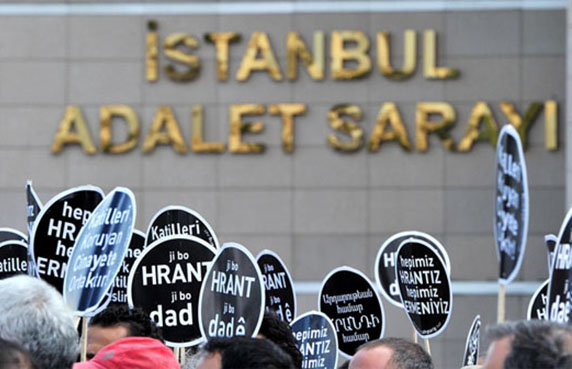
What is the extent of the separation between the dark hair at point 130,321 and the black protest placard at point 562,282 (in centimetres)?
147

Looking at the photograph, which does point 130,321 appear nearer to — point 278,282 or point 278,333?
point 278,333

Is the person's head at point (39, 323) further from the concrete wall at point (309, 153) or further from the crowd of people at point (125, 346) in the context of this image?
the concrete wall at point (309, 153)

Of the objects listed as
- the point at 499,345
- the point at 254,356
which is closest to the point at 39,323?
the point at 254,356

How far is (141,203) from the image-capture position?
1739 centimetres

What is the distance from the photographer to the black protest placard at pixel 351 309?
24.5 feet

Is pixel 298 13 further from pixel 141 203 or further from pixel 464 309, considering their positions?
pixel 464 309

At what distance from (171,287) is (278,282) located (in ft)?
5.30

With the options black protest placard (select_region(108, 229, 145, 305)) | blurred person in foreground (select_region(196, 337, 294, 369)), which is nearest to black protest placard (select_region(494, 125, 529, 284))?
black protest placard (select_region(108, 229, 145, 305))

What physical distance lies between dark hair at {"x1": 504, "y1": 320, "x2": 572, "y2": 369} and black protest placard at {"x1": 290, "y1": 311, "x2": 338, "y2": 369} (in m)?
3.43

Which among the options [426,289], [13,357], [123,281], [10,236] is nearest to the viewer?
[13,357]

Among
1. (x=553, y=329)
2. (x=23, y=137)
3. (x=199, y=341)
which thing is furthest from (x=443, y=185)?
(x=553, y=329)

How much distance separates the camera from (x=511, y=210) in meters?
5.71

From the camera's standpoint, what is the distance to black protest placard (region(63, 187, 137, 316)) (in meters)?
5.49

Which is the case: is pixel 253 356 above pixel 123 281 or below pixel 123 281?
above
